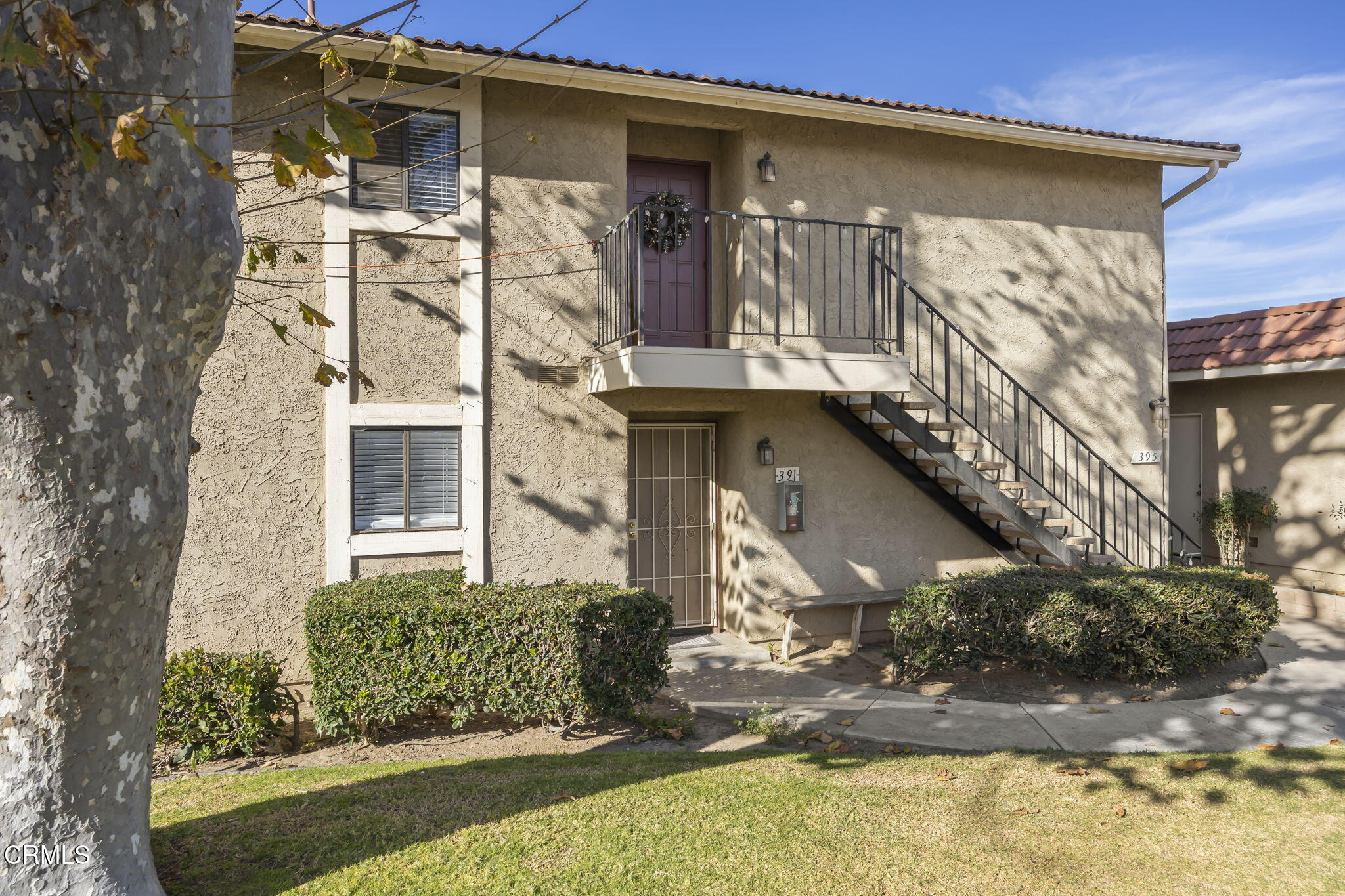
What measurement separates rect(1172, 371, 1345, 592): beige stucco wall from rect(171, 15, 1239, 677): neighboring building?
67.4 inches

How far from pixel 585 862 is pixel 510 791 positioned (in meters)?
0.96

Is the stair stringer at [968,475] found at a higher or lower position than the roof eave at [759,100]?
lower

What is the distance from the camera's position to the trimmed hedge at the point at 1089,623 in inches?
269

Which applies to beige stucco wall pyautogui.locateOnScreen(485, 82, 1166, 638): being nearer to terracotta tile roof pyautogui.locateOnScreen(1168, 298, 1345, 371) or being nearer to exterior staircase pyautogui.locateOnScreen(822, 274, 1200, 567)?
exterior staircase pyautogui.locateOnScreen(822, 274, 1200, 567)

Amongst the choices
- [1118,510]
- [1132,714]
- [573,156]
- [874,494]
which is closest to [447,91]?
[573,156]

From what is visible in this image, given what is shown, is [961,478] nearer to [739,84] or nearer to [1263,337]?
[739,84]

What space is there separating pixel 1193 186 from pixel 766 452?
642 centimetres

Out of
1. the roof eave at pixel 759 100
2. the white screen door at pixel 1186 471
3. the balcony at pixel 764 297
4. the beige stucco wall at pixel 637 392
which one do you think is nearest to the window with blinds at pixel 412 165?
the beige stucco wall at pixel 637 392

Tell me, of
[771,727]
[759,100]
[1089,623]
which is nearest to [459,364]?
[759,100]

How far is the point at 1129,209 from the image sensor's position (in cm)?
1033

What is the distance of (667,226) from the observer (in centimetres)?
895

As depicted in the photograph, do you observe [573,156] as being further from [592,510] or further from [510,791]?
[510,791]

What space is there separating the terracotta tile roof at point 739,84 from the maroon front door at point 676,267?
123 centimetres

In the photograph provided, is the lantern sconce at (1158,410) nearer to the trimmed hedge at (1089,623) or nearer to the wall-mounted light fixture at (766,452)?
the trimmed hedge at (1089,623)
